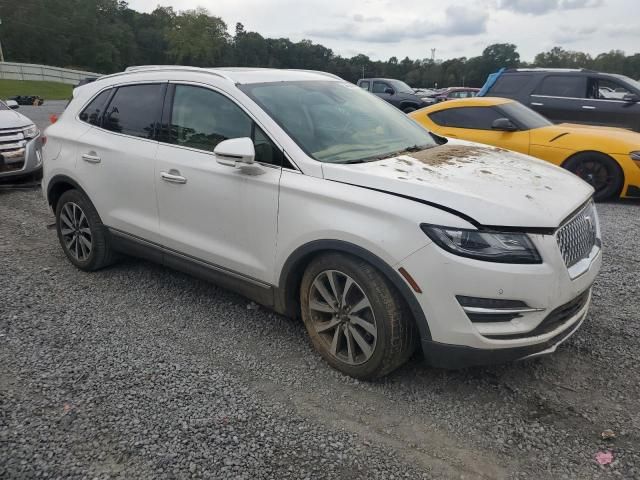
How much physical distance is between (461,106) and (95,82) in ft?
17.8

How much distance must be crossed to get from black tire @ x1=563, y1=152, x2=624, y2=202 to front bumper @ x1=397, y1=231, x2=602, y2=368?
16.9 ft

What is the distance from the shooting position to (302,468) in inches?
97.0

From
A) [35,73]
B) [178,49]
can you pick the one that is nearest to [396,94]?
[35,73]

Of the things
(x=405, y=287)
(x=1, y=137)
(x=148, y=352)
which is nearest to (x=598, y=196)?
(x=405, y=287)

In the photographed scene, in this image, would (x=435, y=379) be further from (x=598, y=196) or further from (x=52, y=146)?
(x=598, y=196)

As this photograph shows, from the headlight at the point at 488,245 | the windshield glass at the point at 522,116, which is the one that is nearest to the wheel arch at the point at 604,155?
the windshield glass at the point at 522,116

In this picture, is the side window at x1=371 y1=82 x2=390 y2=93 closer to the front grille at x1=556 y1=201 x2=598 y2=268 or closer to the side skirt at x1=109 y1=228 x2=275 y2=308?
the side skirt at x1=109 y1=228 x2=275 y2=308

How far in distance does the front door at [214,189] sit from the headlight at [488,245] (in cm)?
111

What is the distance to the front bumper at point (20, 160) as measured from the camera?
774 cm

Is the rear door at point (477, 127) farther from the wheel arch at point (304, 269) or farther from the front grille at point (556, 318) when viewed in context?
the wheel arch at point (304, 269)

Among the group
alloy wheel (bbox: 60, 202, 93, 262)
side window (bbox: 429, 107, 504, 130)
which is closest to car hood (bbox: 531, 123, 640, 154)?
side window (bbox: 429, 107, 504, 130)

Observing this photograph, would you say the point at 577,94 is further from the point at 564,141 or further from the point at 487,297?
the point at 487,297

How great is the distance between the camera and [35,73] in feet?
169

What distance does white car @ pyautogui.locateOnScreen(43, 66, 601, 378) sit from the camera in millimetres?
2654
